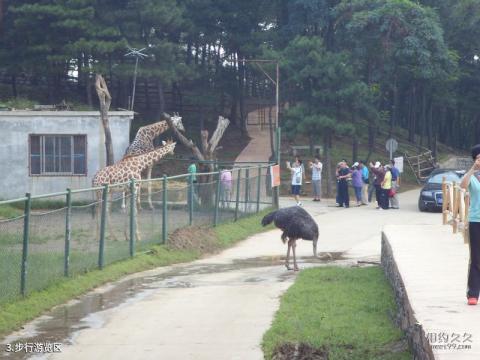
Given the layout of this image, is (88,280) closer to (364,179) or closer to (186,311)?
(186,311)

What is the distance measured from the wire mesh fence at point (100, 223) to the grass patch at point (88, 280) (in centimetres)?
13

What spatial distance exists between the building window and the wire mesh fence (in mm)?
4995

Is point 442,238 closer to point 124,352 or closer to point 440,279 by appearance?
point 440,279

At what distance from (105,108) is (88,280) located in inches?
588

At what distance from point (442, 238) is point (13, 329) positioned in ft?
27.2

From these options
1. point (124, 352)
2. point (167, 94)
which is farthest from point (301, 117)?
point (124, 352)

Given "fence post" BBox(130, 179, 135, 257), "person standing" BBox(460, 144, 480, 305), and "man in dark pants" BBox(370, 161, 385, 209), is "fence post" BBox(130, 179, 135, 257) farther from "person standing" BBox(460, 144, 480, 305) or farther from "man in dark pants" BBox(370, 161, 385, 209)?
"man in dark pants" BBox(370, 161, 385, 209)

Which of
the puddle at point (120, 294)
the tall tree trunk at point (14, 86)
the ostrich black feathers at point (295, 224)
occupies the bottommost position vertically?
the puddle at point (120, 294)

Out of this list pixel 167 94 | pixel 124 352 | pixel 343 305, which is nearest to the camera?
pixel 124 352

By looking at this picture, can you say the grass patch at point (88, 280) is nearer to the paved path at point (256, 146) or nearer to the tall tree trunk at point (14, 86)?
the paved path at point (256, 146)

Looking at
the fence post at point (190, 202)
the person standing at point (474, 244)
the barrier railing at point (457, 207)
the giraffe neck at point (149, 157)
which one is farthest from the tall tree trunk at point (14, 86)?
the person standing at point (474, 244)

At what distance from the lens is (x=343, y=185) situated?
1272 inches

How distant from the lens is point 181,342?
1048cm

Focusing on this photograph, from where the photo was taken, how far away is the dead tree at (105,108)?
92.7 feet
